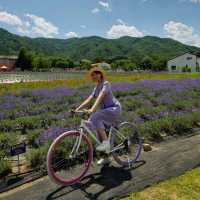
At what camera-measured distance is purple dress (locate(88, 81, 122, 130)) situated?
448cm

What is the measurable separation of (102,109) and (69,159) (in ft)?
3.21

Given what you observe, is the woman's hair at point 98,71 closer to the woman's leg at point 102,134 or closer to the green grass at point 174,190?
the woman's leg at point 102,134

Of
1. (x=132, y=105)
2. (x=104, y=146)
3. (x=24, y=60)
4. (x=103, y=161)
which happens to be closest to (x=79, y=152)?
(x=104, y=146)

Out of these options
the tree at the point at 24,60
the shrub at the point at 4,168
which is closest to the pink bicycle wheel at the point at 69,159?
the shrub at the point at 4,168

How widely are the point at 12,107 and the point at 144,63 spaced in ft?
306

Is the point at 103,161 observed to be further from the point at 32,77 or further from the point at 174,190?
the point at 32,77

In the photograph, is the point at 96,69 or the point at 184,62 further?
the point at 184,62

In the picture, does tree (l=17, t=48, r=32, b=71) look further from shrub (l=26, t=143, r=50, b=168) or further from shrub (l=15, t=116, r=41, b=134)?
shrub (l=26, t=143, r=50, b=168)

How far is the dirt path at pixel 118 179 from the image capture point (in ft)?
12.9

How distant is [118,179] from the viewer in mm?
4410

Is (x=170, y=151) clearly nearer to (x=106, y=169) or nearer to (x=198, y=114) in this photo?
(x=106, y=169)

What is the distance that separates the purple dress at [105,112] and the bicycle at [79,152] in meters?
0.15

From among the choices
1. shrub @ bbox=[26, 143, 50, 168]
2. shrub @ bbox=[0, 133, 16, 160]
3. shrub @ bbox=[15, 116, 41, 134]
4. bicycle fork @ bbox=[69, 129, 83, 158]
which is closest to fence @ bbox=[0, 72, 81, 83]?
shrub @ bbox=[15, 116, 41, 134]

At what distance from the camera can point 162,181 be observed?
14.3 feet
